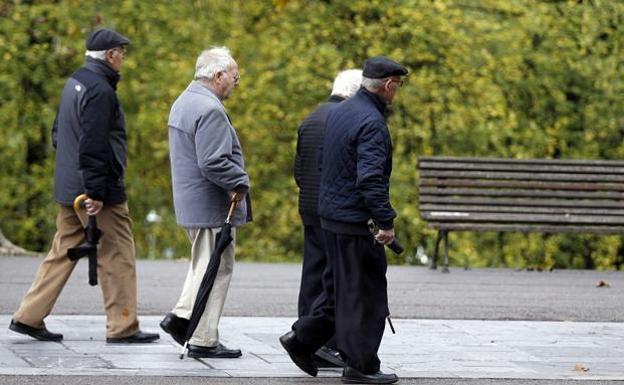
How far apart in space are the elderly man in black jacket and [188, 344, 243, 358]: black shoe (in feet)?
2.14

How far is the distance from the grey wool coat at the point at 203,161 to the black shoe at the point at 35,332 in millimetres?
1229

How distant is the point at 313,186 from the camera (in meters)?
9.17

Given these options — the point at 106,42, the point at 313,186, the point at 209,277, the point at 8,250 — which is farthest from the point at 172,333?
the point at 8,250

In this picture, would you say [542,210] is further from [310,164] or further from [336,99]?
[336,99]

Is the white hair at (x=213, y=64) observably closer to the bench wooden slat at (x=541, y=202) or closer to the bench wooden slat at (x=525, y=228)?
the bench wooden slat at (x=525, y=228)

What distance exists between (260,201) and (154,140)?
2046 mm

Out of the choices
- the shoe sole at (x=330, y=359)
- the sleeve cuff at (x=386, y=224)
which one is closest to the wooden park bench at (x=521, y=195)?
the shoe sole at (x=330, y=359)

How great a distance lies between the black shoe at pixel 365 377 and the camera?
7.98 metres

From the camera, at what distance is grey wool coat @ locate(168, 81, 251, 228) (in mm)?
8594

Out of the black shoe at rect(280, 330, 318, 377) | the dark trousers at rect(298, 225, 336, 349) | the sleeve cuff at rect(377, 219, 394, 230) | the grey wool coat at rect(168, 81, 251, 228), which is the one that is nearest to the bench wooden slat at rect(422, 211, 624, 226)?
the dark trousers at rect(298, 225, 336, 349)

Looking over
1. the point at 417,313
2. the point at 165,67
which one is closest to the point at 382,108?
the point at 417,313

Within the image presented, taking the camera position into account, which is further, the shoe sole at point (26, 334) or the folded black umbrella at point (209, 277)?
the shoe sole at point (26, 334)

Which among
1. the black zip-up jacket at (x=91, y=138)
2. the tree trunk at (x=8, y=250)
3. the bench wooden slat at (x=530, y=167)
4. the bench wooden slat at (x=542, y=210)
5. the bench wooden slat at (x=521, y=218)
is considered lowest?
the tree trunk at (x=8, y=250)

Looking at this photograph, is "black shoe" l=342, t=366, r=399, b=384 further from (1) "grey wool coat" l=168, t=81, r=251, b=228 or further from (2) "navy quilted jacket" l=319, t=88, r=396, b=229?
(1) "grey wool coat" l=168, t=81, r=251, b=228
